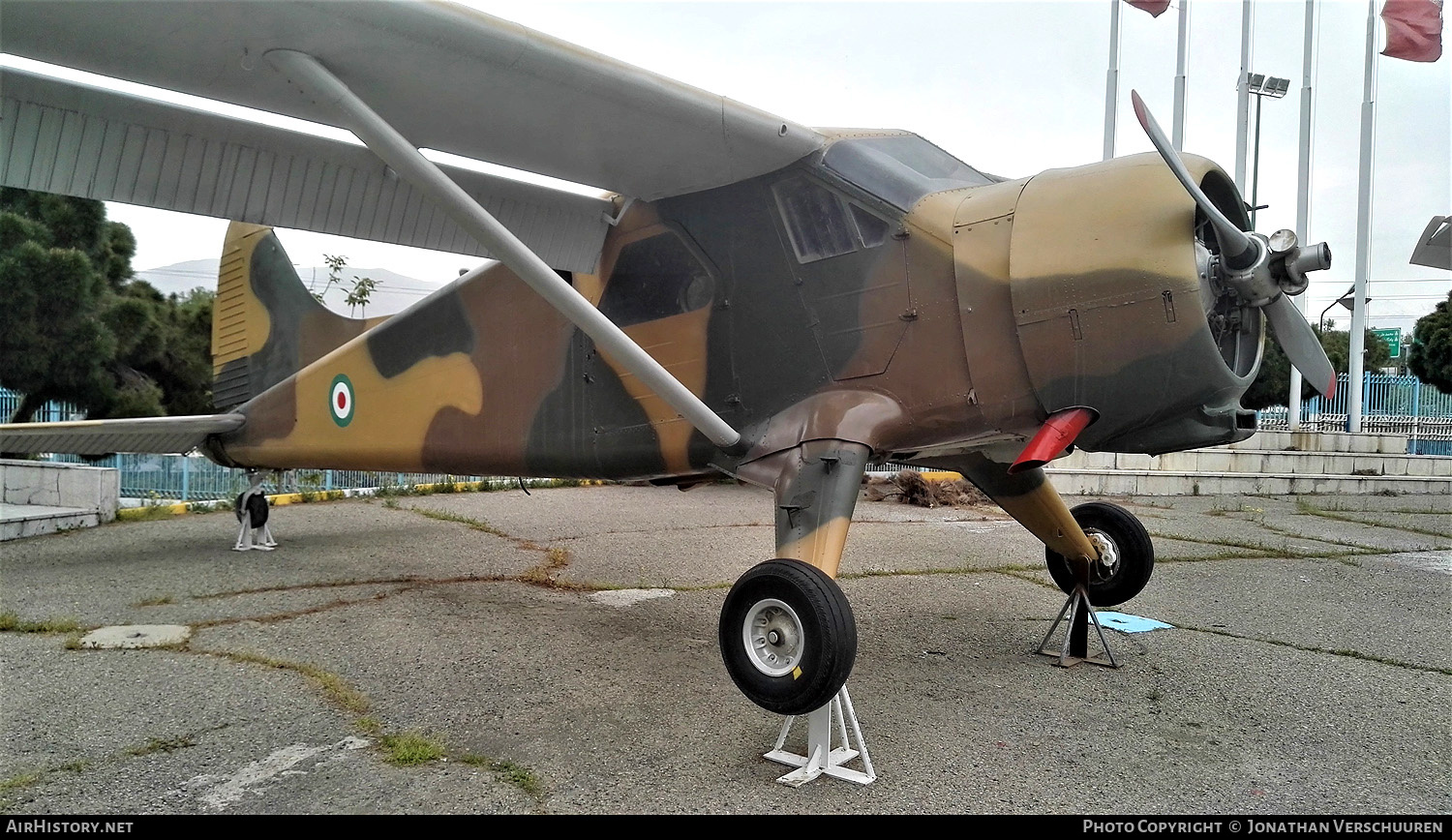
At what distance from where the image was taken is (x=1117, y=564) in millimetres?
5590

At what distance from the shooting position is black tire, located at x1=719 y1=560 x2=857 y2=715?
3.30 meters

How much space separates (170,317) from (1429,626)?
63.9 ft

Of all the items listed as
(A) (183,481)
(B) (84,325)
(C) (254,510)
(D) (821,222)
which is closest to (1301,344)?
(D) (821,222)

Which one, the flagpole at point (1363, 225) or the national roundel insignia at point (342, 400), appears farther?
the flagpole at point (1363, 225)

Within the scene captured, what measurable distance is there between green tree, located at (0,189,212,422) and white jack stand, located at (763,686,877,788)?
44.1ft

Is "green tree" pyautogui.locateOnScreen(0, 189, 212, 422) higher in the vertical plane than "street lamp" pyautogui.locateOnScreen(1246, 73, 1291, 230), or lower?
lower

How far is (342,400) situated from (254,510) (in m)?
2.54

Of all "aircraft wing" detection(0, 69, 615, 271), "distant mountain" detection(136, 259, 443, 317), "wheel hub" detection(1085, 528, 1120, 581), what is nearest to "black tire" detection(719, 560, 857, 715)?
"aircraft wing" detection(0, 69, 615, 271)

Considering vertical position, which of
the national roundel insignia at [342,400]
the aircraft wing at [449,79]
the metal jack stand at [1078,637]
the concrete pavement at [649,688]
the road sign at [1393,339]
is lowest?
the concrete pavement at [649,688]

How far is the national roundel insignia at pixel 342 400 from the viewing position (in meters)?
6.84

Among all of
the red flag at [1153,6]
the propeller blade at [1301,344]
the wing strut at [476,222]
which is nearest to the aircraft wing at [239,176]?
the wing strut at [476,222]

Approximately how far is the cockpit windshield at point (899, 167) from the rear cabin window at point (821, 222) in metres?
0.12

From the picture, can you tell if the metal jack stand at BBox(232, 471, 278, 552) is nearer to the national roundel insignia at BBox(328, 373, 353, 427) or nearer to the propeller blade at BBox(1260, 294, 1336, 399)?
the national roundel insignia at BBox(328, 373, 353, 427)

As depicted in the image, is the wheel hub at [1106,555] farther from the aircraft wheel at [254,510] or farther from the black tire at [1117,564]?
the aircraft wheel at [254,510]
